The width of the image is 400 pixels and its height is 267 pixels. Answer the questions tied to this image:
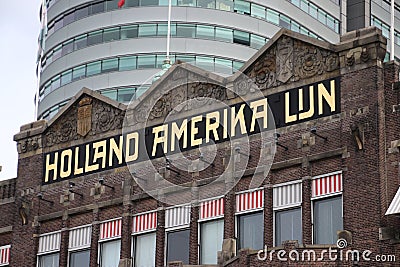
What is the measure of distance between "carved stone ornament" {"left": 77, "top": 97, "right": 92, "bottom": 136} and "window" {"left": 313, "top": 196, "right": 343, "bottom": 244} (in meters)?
13.3

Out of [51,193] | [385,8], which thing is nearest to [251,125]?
[51,193]

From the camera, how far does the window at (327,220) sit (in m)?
42.2

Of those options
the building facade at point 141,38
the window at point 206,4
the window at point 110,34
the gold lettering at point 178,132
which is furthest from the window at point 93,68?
the gold lettering at point 178,132

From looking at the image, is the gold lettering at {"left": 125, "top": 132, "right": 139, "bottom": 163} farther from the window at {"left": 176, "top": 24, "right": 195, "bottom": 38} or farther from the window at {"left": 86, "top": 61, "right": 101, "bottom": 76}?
the window at {"left": 86, "top": 61, "right": 101, "bottom": 76}

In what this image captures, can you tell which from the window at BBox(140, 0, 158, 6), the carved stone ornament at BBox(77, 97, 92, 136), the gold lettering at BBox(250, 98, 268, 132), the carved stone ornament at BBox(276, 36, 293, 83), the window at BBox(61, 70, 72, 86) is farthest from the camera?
the window at BBox(61, 70, 72, 86)

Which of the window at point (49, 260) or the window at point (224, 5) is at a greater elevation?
the window at point (224, 5)

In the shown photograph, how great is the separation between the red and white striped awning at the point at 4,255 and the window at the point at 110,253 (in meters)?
5.97

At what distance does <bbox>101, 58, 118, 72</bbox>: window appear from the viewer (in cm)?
8312

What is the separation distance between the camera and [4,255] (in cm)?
5341

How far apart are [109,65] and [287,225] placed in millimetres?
41676

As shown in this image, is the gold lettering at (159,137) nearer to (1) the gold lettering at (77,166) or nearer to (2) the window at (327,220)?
(1) the gold lettering at (77,166)

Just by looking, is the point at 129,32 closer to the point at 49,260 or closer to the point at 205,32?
the point at 205,32

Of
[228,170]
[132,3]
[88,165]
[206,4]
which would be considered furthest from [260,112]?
[132,3]

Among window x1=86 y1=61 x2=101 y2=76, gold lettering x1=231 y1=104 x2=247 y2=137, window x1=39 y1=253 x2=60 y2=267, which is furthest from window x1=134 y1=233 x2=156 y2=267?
window x1=86 y1=61 x2=101 y2=76
